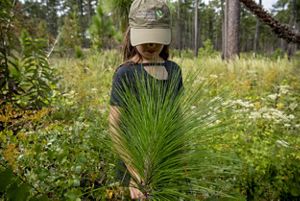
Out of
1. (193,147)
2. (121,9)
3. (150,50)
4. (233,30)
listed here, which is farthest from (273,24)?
(233,30)

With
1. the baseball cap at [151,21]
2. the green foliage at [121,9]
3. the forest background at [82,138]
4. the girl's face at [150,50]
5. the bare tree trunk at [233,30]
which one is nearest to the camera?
the forest background at [82,138]

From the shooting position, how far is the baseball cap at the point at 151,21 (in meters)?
1.09

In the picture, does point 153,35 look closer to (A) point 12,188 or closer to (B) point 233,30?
(A) point 12,188

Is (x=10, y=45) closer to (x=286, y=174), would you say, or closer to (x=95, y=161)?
(x=95, y=161)

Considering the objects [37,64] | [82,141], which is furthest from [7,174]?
[37,64]

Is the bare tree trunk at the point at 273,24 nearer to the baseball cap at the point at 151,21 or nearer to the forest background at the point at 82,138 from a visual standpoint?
the forest background at the point at 82,138

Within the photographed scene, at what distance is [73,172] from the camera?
1719 mm

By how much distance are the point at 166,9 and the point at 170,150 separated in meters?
0.61

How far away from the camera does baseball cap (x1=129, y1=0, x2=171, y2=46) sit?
1086 millimetres

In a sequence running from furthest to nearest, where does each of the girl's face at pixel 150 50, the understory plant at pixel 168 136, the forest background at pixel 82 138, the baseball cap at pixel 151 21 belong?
the girl's face at pixel 150 50 < the baseball cap at pixel 151 21 < the forest background at pixel 82 138 < the understory plant at pixel 168 136

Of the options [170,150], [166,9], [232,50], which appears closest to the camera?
[170,150]

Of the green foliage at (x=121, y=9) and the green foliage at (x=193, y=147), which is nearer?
the green foliage at (x=193, y=147)

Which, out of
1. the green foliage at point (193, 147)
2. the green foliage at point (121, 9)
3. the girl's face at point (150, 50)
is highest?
the green foliage at point (121, 9)

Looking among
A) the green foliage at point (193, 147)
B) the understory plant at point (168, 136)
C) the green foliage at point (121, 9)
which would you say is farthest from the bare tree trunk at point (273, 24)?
the green foliage at point (121, 9)
